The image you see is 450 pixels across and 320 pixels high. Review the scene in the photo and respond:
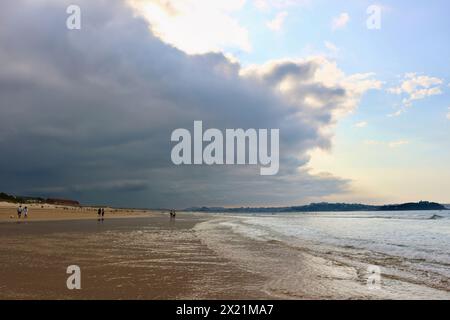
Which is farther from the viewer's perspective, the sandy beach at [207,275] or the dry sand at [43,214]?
the dry sand at [43,214]

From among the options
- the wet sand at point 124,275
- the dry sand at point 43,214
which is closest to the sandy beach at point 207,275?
the wet sand at point 124,275

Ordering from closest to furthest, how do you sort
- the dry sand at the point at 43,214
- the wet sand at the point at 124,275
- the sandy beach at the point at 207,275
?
the wet sand at the point at 124,275
the sandy beach at the point at 207,275
the dry sand at the point at 43,214

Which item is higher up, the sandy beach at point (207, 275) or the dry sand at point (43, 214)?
the sandy beach at point (207, 275)

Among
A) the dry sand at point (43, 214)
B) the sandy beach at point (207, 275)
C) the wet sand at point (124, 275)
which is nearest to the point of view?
the wet sand at point (124, 275)

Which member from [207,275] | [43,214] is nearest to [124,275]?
[207,275]

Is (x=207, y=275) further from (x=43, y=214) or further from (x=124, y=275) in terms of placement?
(x=43, y=214)

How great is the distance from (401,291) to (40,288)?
1063cm

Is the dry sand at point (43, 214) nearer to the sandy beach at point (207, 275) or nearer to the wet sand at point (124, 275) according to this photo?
the wet sand at point (124, 275)

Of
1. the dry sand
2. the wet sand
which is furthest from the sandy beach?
the dry sand
